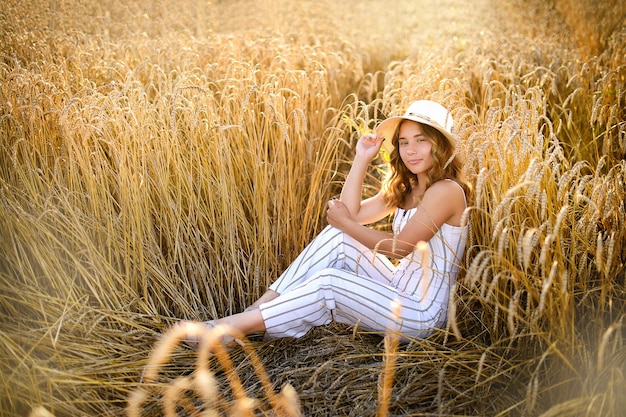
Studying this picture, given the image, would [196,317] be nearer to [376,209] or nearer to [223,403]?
[223,403]

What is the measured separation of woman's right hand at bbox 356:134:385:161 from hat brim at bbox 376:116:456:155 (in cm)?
3

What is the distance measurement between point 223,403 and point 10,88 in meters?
1.82

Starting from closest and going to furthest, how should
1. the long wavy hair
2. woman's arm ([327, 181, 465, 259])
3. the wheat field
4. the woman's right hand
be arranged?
the wheat field → woman's arm ([327, 181, 465, 259]) → the long wavy hair → the woman's right hand

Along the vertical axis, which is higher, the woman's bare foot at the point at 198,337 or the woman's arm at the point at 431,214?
the woman's arm at the point at 431,214

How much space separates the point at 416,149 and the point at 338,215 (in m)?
0.41

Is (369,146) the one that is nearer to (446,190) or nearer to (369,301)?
(446,190)

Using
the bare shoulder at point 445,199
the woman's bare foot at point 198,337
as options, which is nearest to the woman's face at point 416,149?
the bare shoulder at point 445,199

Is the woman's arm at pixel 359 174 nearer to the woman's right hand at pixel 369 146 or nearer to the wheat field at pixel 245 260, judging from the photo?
the woman's right hand at pixel 369 146

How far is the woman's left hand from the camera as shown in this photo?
238 cm

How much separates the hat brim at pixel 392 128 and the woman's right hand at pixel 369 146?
1.1 inches

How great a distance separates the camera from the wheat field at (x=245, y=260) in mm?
1780

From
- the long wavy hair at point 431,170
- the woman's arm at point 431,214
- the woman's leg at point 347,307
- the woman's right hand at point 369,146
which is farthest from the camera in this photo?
the woman's right hand at point 369,146

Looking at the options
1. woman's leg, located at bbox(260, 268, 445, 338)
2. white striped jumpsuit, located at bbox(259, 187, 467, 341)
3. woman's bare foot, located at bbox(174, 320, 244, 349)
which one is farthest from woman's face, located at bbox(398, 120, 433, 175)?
woman's bare foot, located at bbox(174, 320, 244, 349)

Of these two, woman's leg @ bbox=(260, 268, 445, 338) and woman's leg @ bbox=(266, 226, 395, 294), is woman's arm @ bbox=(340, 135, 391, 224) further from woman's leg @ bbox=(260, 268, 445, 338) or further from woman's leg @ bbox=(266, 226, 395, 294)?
woman's leg @ bbox=(260, 268, 445, 338)
